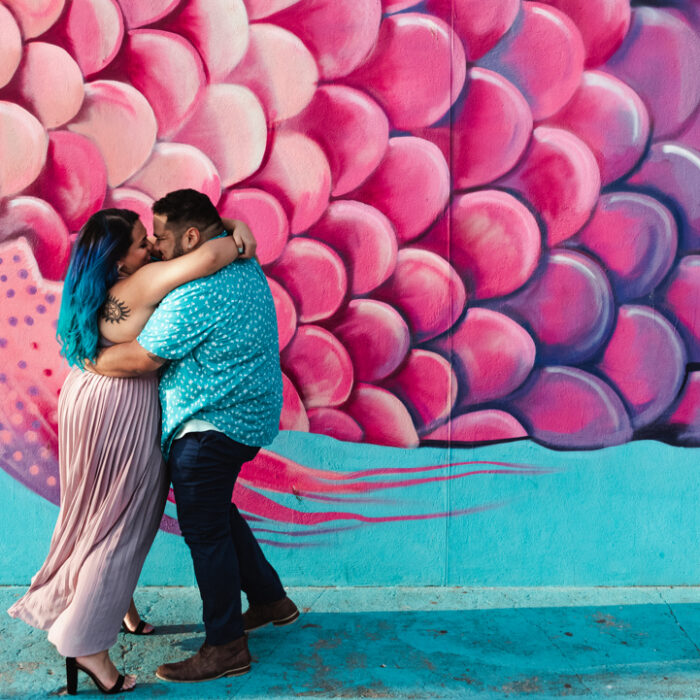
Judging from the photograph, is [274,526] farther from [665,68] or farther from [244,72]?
[665,68]

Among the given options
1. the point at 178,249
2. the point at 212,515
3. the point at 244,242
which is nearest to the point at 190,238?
the point at 178,249

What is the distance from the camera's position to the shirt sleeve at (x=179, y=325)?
2713mm

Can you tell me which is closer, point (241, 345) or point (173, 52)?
point (241, 345)

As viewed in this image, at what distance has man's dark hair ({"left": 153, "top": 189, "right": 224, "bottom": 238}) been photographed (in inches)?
111

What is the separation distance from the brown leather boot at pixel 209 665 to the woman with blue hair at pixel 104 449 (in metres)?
0.14

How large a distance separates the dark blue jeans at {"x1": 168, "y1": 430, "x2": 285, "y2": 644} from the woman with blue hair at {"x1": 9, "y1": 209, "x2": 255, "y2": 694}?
154 millimetres

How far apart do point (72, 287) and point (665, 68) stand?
8.25 ft

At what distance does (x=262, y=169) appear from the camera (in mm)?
3486

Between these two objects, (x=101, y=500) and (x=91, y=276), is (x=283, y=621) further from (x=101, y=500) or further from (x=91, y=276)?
(x=91, y=276)

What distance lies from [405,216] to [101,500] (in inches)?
65.5

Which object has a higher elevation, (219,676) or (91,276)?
(91,276)

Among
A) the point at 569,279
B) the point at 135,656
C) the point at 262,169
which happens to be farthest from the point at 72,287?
the point at 569,279

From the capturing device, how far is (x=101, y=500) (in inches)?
114

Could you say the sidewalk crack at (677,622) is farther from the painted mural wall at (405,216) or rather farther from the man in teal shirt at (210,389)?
the man in teal shirt at (210,389)
